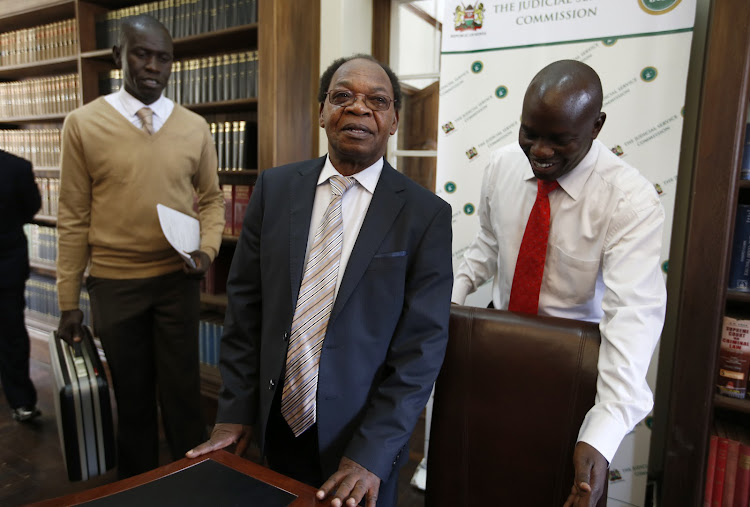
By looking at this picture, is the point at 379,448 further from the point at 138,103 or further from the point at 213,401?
the point at 213,401

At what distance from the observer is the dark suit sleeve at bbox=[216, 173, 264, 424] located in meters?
1.20

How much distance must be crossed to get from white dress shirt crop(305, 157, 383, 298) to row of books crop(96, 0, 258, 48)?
1673mm

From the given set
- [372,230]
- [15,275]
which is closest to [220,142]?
[15,275]

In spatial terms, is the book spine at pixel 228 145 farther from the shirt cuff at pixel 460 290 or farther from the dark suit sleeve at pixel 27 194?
the shirt cuff at pixel 460 290

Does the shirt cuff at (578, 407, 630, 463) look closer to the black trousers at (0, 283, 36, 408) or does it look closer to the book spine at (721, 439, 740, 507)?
the book spine at (721, 439, 740, 507)

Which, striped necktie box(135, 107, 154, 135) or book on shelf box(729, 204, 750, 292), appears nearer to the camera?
book on shelf box(729, 204, 750, 292)

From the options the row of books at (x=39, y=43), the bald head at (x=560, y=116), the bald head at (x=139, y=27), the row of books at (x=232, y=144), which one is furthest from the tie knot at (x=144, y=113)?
the row of books at (x=39, y=43)

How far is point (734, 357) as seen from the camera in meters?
1.73

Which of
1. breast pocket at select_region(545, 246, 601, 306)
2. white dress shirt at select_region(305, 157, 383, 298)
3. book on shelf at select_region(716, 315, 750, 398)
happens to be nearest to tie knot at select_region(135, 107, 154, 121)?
white dress shirt at select_region(305, 157, 383, 298)

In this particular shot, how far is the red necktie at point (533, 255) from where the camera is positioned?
1.39m

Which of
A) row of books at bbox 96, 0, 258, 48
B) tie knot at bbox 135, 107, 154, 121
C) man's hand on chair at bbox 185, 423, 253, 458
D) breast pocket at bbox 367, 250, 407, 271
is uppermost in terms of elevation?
row of books at bbox 96, 0, 258, 48

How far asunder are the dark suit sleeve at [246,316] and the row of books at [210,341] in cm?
165

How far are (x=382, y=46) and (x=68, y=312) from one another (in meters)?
1.95

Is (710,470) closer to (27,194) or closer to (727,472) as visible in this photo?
(727,472)
